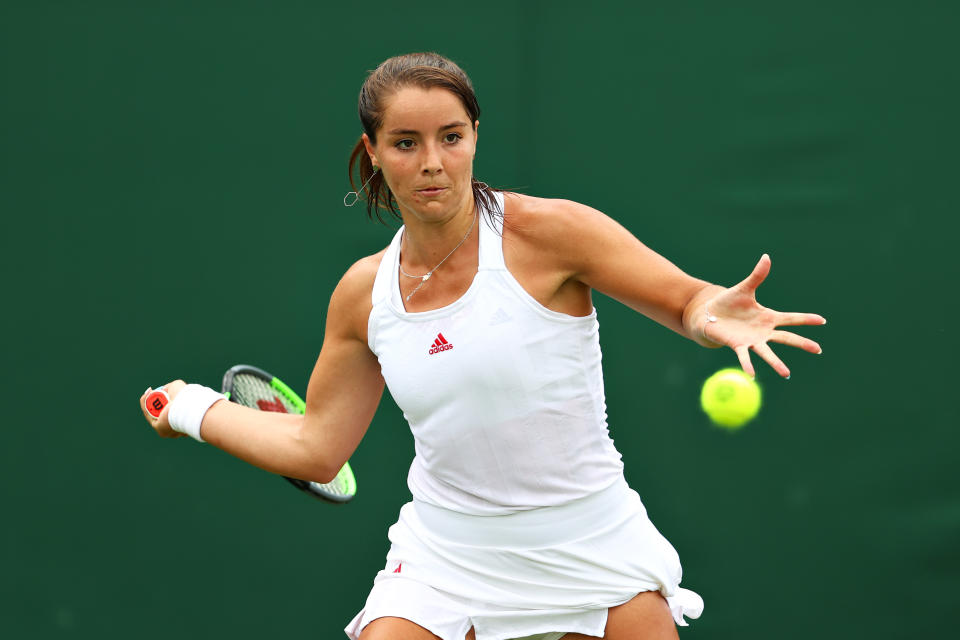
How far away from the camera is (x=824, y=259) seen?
3.29 meters

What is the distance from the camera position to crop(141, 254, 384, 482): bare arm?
7.55ft

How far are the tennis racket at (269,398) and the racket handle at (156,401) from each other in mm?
154

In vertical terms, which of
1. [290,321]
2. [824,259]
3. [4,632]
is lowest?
[4,632]

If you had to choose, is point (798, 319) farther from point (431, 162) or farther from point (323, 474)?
point (323, 474)

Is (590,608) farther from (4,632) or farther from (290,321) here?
(4,632)

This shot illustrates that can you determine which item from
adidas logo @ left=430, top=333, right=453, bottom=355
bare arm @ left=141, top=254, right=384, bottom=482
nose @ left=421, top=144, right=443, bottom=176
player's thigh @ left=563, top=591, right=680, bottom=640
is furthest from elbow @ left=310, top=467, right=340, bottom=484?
nose @ left=421, top=144, right=443, bottom=176

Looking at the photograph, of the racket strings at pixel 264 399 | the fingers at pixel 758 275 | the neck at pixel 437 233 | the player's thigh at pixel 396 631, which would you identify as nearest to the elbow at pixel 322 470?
the racket strings at pixel 264 399

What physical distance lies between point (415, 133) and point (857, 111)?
1719 millimetres

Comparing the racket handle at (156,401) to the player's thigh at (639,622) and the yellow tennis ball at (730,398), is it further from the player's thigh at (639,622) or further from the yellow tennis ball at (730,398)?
the yellow tennis ball at (730,398)

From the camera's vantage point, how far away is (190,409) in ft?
8.24

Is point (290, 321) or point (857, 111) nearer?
point (857, 111)

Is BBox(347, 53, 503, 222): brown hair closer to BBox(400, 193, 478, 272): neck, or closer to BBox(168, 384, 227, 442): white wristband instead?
BBox(400, 193, 478, 272): neck

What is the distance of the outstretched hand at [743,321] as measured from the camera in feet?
5.99

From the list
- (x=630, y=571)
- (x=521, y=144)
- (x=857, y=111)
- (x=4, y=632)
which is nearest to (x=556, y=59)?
(x=521, y=144)
